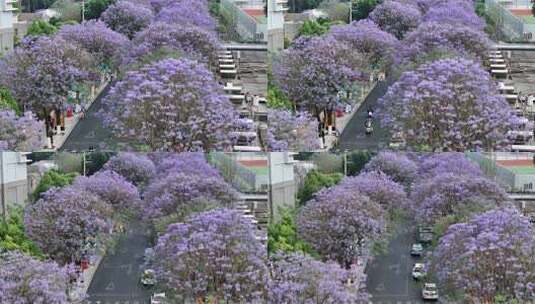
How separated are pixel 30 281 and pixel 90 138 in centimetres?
113

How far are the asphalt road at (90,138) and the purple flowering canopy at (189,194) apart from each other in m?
0.42

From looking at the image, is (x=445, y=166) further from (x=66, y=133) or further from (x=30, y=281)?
(x=30, y=281)

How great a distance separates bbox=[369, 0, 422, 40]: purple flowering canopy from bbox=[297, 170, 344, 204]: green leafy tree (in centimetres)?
132

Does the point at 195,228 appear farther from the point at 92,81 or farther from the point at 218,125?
the point at 92,81

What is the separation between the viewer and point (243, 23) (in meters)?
9.90

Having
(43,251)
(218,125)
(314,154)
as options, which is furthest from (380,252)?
(43,251)

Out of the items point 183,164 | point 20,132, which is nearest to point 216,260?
point 183,164

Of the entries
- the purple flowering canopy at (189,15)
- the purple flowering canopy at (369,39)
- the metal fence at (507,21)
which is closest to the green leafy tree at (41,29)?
the purple flowering canopy at (189,15)

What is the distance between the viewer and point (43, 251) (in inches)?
364

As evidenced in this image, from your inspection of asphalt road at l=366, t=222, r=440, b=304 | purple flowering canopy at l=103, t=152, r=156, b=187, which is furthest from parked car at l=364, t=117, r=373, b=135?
purple flowering canopy at l=103, t=152, r=156, b=187

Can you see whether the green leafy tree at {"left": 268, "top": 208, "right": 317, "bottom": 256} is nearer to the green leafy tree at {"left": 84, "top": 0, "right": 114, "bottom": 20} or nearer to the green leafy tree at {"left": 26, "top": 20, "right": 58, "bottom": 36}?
the green leafy tree at {"left": 26, "top": 20, "right": 58, "bottom": 36}

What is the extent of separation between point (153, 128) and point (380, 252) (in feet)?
5.55

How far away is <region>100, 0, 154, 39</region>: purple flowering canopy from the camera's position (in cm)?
1030

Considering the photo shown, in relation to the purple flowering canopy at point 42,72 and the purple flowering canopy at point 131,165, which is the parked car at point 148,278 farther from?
the purple flowering canopy at point 42,72
